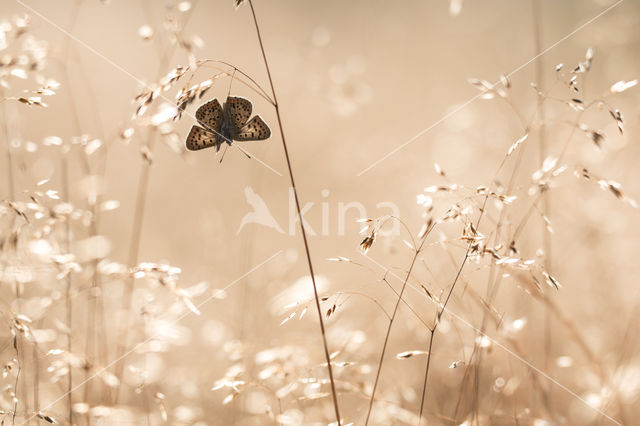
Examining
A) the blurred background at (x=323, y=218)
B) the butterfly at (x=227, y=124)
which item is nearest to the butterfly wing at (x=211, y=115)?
the butterfly at (x=227, y=124)

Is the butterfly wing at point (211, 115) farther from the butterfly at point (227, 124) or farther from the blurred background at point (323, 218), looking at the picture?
the blurred background at point (323, 218)

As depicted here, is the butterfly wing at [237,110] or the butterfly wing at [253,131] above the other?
the butterfly wing at [237,110]

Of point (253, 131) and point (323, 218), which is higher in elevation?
point (323, 218)

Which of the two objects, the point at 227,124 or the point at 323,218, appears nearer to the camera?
the point at 227,124

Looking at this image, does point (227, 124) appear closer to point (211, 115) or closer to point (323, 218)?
point (211, 115)

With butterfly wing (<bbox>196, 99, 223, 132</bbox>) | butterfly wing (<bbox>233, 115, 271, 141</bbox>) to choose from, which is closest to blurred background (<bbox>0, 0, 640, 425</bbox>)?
butterfly wing (<bbox>196, 99, 223, 132</bbox>)

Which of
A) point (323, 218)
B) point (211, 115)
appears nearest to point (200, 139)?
point (211, 115)

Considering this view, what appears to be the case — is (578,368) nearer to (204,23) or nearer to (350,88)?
(350,88)
